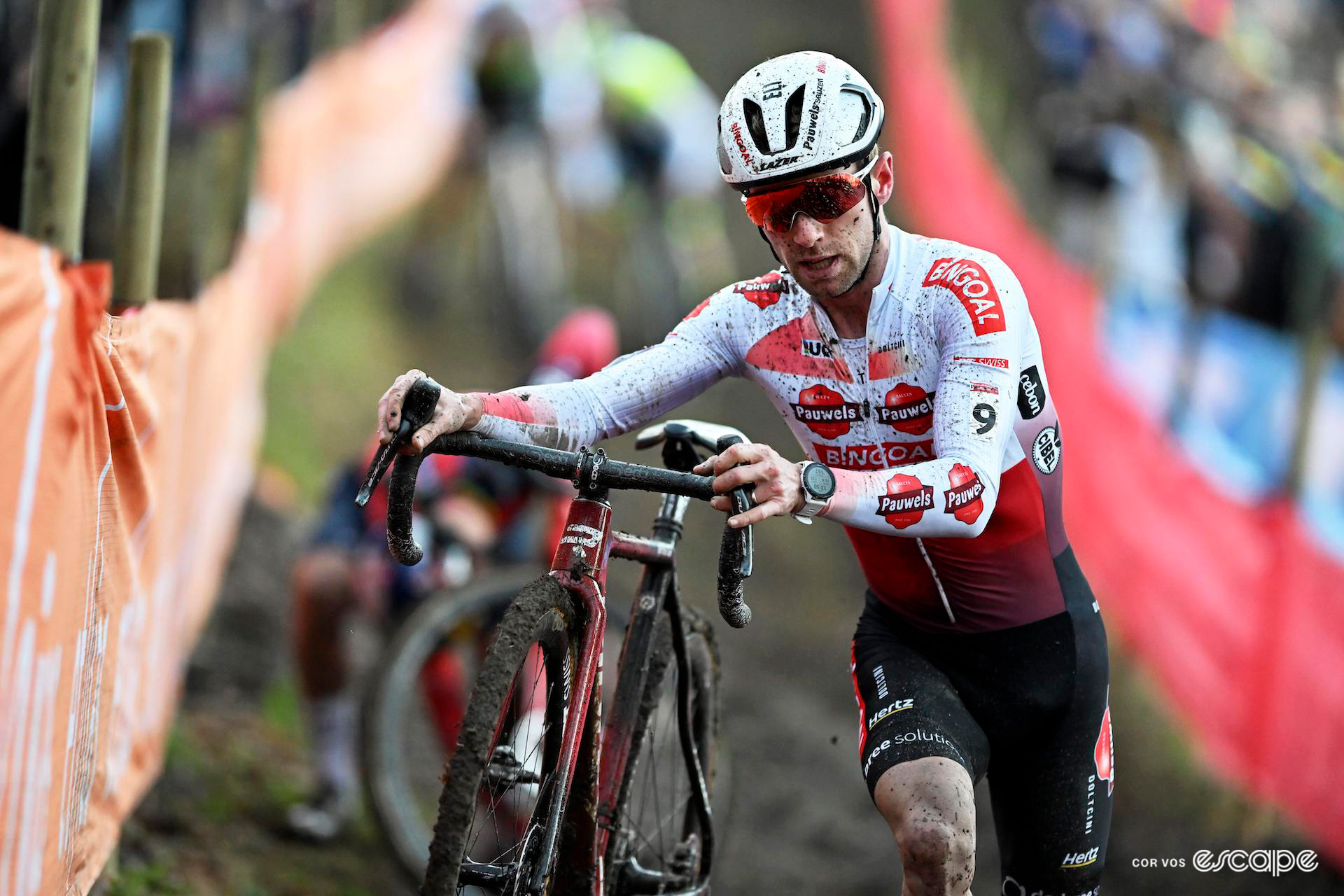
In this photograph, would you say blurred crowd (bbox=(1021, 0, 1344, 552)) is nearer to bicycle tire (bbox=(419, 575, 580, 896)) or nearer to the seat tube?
the seat tube

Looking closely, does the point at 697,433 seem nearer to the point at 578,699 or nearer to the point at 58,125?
the point at 578,699

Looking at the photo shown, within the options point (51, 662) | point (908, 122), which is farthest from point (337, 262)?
point (908, 122)

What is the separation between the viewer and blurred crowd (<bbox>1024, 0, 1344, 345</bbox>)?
31.5 feet

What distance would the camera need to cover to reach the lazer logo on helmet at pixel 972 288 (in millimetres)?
3277

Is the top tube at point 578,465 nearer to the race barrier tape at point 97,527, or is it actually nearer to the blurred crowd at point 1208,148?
the race barrier tape at point 97,527

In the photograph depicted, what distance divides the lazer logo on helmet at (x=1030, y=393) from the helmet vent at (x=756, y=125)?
0.87 meters

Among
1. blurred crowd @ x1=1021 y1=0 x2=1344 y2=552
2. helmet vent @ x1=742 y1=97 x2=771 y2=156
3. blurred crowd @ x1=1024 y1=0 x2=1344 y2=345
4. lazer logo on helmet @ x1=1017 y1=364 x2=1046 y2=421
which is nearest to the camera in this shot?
helmet vent @ x1=742 y1=97 x2=771 y2=156

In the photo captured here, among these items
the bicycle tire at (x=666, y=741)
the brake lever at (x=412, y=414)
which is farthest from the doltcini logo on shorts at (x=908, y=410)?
the brake lever at (x=412, y=414)

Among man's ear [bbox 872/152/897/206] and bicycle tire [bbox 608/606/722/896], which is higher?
man's ear [bbox 872/152/897/206]

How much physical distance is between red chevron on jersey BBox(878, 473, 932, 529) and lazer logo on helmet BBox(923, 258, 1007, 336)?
0.46 m

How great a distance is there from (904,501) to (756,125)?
101 cm

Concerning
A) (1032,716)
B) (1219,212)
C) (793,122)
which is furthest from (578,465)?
(1219,212)

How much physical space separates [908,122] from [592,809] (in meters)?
19.9

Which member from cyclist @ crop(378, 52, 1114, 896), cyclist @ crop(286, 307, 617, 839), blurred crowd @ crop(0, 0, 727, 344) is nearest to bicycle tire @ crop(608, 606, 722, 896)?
cyclist @ crop(378, 52, 1114, 896)
